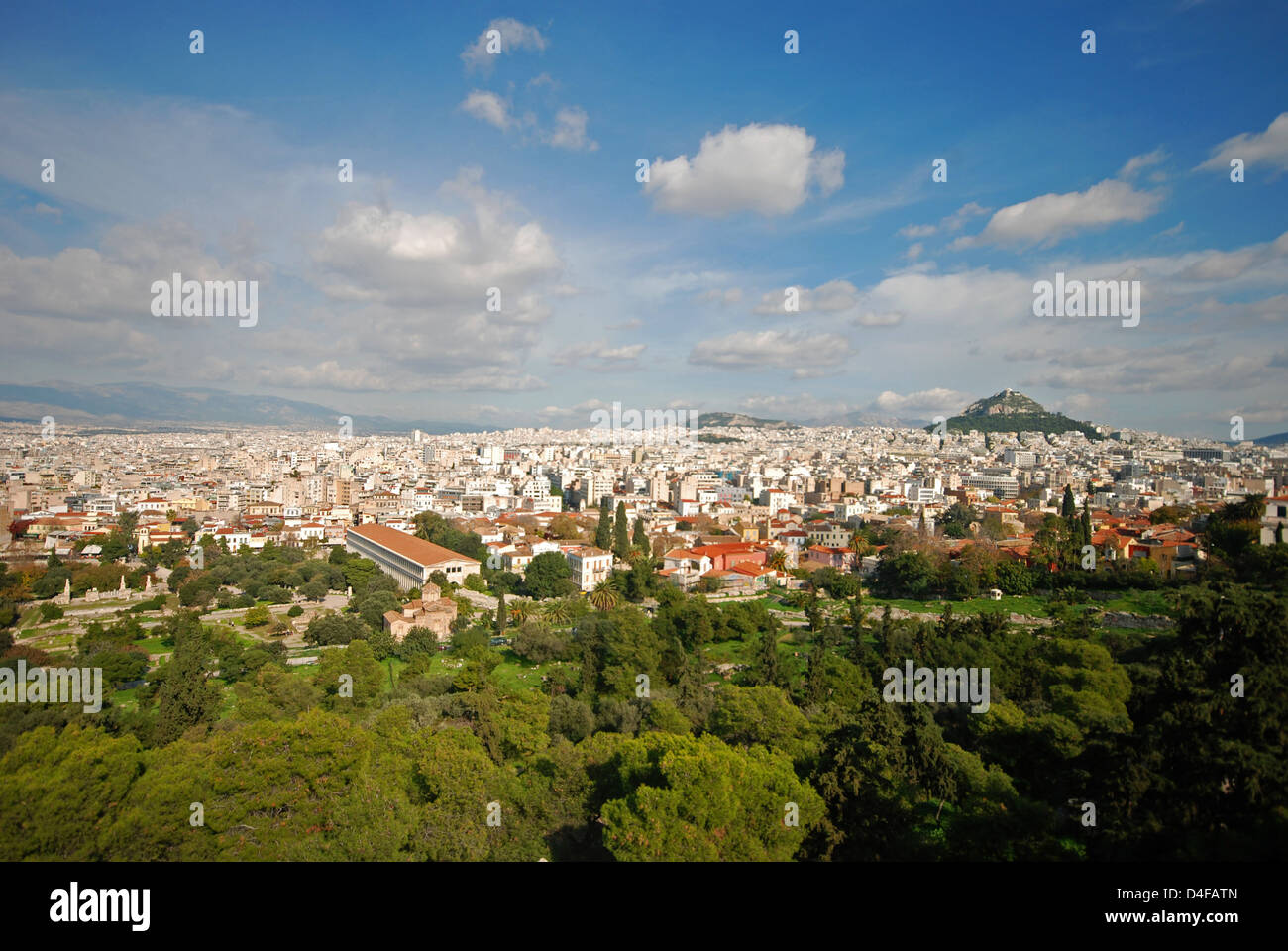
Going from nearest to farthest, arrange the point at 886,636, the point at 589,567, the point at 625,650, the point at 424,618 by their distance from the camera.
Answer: the point at 625,650
the point at 886,636
the point at 424,618
the point at 589,567

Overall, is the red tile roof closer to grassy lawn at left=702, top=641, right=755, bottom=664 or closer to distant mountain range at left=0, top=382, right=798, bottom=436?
grassy lawn at left=702, top=641, right=755, bottom=664

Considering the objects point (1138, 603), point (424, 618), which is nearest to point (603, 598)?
point (424, 618)

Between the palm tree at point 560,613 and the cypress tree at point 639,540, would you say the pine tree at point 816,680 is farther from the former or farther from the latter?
the cypress tree at point 639,540

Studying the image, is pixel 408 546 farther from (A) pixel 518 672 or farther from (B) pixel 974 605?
(B) pixel 974 605

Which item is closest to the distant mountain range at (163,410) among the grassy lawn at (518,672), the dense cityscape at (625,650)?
the dense cityscape at (625,650)
